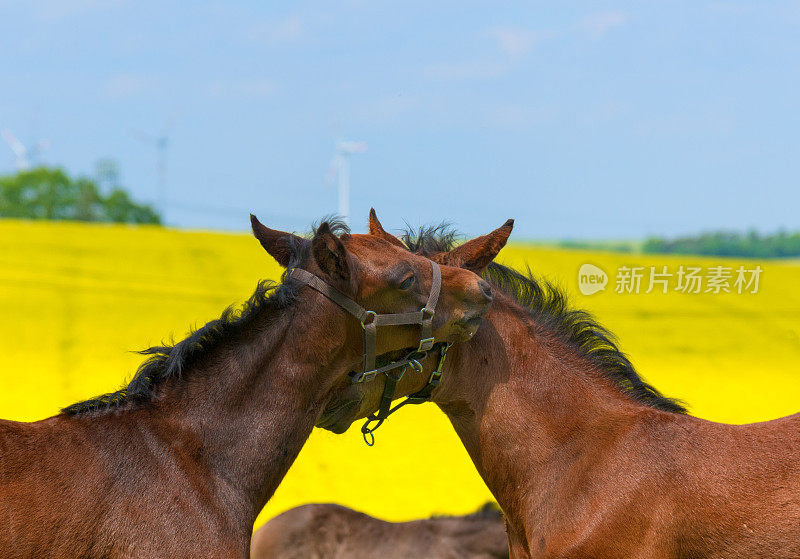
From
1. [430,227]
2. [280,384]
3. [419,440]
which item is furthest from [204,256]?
[280,384]

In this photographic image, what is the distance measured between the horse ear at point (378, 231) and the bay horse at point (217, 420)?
0.22 meters

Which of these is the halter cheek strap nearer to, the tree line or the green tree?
the tree line

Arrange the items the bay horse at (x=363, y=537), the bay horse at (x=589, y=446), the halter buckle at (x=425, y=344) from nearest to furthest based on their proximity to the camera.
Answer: the bay horse at (x=589, y=446) → the halter buckle at (x=425, y=344) → the bay horse at (x=363, y=537)

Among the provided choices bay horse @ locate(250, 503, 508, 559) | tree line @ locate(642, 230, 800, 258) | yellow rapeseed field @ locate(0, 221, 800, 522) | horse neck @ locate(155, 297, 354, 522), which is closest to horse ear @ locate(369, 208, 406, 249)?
horse neck @ locate(155, 297, 354, 522)

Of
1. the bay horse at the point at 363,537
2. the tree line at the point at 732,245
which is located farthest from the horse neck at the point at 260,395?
the tree line at the point at 732,245

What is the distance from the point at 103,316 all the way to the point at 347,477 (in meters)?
4.87

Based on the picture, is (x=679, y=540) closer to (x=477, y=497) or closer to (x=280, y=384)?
(x=280, y=384)

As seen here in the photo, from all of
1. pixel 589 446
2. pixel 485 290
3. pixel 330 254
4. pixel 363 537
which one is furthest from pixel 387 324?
pixel 363 537

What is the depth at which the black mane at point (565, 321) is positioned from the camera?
16.2 feet

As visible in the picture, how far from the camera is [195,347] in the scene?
13.3 feet

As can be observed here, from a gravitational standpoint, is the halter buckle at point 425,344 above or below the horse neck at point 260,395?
above

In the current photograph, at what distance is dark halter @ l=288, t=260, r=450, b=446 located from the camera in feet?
13.2

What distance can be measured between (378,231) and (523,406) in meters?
1.28

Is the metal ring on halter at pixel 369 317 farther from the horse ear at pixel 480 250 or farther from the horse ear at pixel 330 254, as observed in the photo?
the horse ear at pixel 480 250
